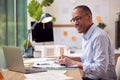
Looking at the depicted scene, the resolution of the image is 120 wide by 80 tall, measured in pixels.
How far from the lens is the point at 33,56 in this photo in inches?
130

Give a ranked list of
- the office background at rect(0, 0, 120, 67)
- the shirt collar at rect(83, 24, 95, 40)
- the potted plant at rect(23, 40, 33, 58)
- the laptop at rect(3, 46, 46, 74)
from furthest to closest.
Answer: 1. the office background at rect(0, 0, 120, 67)
2. the potted plant at rect(23, 40, 33, 58)
3. the shirt collar at rect(83, 24, 95, 40)
4. the laptop at rect(3, 46, 46, 74)

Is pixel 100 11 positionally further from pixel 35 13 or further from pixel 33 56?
pixel 33 56

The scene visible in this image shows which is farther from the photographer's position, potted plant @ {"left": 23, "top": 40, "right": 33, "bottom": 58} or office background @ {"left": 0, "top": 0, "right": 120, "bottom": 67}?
office background @ {"left": 0, "top": 0, "right": 120, "bottom": 67}

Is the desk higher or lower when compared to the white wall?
lower

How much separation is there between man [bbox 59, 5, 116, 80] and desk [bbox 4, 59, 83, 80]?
0.66ft

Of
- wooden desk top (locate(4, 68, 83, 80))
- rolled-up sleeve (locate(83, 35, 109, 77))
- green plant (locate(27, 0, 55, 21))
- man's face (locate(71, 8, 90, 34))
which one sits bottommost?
wooden desk top (locate(4, 68, 83, 80))

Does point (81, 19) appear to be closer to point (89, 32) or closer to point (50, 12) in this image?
point (89, 32)

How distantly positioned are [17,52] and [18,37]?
239 cm

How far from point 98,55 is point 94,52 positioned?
10cm

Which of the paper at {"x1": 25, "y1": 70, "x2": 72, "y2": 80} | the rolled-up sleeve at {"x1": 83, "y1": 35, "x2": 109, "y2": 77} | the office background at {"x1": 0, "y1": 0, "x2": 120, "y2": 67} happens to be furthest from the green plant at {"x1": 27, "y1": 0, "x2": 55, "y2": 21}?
the paper at {"x1": 25, "y1": 70, "x2": 72, "y2": 80}

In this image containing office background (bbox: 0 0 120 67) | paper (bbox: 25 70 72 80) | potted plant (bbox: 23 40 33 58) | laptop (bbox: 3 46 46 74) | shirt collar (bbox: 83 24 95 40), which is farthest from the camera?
office background (bbox: 0 0 120 67)

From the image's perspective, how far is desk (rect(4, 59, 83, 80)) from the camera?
1.71 m

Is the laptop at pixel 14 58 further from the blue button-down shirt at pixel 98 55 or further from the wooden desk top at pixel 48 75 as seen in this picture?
the blue button-down shirt at pixel 98 55

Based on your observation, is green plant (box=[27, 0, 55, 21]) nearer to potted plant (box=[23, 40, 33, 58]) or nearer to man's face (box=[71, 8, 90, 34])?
potted plant (box=[23, 40, 33, 58])
